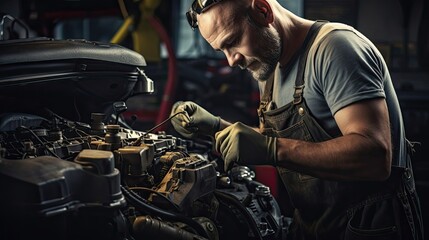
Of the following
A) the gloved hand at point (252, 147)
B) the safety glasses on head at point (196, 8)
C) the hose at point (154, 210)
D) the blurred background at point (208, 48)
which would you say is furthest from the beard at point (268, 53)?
the blurred background at point (208, 48)

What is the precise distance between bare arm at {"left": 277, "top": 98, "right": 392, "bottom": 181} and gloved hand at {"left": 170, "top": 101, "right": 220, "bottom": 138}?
59 cm

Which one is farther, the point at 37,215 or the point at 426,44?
the point at 426,44

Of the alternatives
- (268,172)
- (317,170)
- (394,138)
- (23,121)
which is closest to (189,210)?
(317,170)

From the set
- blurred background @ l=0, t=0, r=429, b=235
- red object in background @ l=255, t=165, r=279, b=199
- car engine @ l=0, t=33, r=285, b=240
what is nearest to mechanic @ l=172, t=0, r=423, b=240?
car engine @ l=0, t=33, r=285, b=240

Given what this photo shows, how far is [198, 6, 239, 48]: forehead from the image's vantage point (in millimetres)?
1951

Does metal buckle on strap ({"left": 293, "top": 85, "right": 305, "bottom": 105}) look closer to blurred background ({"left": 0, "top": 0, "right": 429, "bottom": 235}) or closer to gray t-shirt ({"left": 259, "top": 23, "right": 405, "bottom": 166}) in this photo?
gray t-shirt ({"left": 259, "top": 23, "right": 405, "bottom": 166})

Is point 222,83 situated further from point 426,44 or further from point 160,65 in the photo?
point 426,44

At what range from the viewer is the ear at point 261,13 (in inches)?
77.3

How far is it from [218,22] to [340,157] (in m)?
0.64

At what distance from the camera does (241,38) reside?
6.51ft

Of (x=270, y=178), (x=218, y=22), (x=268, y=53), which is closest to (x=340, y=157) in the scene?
(x=268, y=53)

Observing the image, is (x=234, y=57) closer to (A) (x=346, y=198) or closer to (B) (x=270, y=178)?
(A) (x=346, y=198)

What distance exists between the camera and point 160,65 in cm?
588

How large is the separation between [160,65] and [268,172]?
2314 mm
